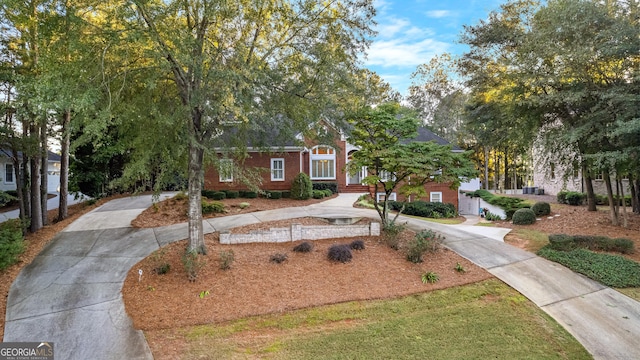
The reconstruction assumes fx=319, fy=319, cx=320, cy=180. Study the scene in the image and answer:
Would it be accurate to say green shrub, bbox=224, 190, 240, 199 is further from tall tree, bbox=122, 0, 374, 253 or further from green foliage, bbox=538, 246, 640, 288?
green foliage, bbox=538, 246, 640, 288

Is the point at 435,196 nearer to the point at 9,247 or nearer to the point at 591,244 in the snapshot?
the point at 591,244

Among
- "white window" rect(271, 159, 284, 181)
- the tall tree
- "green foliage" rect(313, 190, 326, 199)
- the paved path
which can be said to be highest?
the tall tree

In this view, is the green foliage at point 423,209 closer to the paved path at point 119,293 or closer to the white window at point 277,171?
the paved path at point 119,293

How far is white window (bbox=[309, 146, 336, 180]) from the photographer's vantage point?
22656 millimetres

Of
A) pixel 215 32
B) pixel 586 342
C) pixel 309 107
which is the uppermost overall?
pixel 215 32

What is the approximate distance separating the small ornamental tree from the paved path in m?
2.41

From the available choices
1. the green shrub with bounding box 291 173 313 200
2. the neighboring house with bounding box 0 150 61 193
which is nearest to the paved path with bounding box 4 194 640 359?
the green shrub with bounding box 291 173 313 200

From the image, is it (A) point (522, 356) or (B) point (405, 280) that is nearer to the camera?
(A) point (522, 356)

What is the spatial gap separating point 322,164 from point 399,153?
12710mm

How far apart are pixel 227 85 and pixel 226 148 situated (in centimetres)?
256

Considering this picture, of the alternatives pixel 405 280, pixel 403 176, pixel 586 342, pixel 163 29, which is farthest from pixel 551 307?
pixel 163 29

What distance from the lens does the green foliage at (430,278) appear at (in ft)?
26.6

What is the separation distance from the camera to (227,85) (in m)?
7.20

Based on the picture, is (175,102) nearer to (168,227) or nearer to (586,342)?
(168,227)
